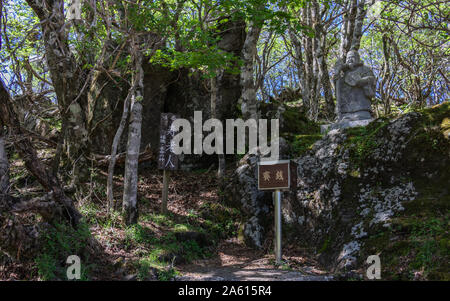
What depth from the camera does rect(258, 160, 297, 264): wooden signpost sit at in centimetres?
688

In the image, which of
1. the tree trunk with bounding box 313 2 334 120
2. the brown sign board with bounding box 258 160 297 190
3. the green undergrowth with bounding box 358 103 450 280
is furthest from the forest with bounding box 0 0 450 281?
the tree trunk with bounding box 313 2 334 120

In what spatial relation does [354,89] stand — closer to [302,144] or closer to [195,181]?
[302,144]

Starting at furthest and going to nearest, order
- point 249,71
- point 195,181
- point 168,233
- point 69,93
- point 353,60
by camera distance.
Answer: point 195,181 < point 249,71 < point 353,60 < point 69,93 < point 168,233

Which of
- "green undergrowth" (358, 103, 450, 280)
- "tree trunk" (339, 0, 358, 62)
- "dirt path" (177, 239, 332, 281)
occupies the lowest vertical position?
"dirt path" (177, 239, 332, 281)

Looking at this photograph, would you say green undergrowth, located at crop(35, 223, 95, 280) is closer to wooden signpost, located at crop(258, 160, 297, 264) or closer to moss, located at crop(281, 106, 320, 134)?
wooden signpost, located at crop(258, 160, 297, 264)

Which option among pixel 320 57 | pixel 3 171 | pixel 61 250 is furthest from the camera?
pixel 320 57

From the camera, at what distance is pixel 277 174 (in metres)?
6.99

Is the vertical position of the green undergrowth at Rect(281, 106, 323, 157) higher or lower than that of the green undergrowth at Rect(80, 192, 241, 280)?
higher

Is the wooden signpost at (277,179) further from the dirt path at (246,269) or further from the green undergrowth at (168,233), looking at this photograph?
the green undergrowth at (168,233)

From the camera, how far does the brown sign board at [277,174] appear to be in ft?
22.6

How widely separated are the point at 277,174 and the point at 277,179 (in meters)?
0.10

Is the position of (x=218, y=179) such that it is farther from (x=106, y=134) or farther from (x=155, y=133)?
(x=106, y=134)

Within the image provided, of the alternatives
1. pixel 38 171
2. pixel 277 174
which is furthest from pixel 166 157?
pixel 38 171

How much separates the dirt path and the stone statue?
425 centimetres
